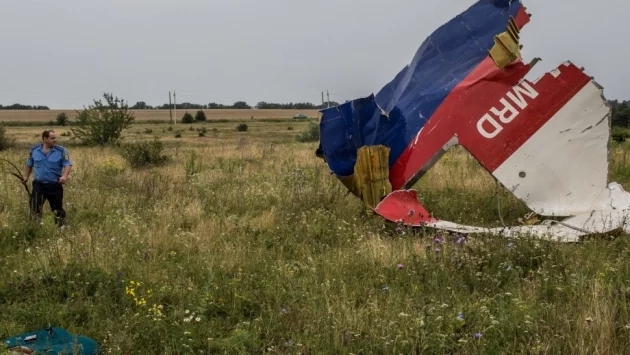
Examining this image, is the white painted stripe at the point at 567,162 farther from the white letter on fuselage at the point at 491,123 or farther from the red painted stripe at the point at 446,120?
the red painted stripe at the point at 446,120

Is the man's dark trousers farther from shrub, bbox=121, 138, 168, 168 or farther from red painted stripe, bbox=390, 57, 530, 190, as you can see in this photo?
shrub, bbox=121, 138, 168, 168

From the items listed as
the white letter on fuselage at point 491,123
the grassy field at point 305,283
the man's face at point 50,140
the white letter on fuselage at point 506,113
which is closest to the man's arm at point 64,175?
the man's face at point 50,140

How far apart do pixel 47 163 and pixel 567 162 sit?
21.4ft

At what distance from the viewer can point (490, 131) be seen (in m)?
6.66

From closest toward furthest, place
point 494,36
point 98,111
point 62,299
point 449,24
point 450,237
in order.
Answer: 1. point 62,299
2. point 450,237
3. point 494,36
4. point 449,24
5. point 98,111

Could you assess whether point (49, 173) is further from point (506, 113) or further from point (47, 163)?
point (506, 113)

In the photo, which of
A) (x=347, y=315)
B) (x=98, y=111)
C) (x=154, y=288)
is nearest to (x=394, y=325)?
(x=347, y=315)

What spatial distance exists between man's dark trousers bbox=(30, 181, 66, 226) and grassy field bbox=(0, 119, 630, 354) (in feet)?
0.75

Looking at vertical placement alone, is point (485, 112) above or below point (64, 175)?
above

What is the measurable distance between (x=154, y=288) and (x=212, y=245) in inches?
50.8

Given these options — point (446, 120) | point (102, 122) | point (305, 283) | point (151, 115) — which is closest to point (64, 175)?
point (305, 283)

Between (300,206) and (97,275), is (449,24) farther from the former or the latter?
(97,275)

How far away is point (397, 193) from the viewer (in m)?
6.47

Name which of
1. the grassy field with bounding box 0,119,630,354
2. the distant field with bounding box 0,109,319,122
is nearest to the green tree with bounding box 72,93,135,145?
the grassy field with bounding box 0,119,630,354
